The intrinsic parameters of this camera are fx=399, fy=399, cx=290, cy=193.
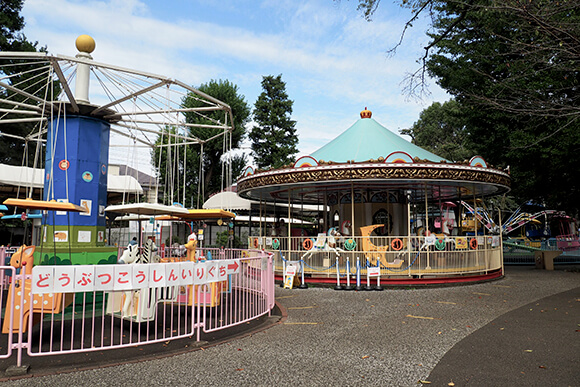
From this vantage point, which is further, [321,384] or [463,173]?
[463,173]

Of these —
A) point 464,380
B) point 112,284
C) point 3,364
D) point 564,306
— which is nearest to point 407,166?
point 564,306

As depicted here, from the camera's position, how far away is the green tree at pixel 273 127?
3875 centimetres

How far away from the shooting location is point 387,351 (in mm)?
5742

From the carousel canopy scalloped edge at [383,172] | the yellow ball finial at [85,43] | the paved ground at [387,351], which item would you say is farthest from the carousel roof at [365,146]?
the yellow ball finial at [85,43]

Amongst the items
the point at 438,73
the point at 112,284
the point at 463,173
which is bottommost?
the point at 112,284

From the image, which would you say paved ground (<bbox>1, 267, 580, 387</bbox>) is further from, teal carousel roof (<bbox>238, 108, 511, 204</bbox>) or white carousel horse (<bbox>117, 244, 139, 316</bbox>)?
teal carousel roof (<bbox>238, 108, 511, 204</bbox>)

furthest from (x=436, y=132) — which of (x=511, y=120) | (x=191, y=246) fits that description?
(x=191, y=246)

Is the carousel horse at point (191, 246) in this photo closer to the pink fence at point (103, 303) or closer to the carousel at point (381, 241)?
the pink fence at point (103, 303)

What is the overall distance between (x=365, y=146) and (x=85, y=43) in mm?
10586

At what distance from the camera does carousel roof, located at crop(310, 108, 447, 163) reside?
15812 millimetres

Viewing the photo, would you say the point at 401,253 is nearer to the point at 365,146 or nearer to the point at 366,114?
the point at 365,146

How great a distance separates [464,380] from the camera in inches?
180

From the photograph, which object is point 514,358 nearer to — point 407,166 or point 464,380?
point 464,380

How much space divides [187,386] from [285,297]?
649 centimetres
